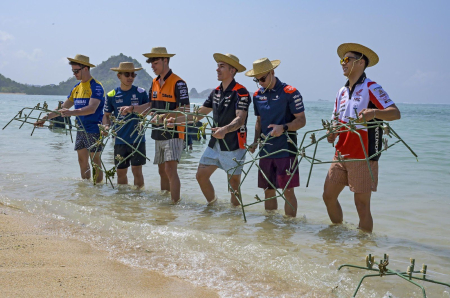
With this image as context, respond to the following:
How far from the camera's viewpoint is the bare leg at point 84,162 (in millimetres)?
7046

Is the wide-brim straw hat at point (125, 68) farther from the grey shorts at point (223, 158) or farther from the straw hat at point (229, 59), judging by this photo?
the grey shorts at point (223, 158)

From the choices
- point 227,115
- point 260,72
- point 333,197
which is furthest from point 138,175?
point 333,197

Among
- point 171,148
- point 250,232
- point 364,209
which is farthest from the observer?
point 171,148

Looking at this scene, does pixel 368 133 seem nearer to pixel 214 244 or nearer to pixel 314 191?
pixel 214 244

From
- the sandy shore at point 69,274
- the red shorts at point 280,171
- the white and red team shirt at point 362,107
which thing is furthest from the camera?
the red shorts at point 280,171

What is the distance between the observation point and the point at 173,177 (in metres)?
5.82

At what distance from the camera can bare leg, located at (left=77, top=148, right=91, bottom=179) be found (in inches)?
277

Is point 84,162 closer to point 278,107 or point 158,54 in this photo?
point 158,54

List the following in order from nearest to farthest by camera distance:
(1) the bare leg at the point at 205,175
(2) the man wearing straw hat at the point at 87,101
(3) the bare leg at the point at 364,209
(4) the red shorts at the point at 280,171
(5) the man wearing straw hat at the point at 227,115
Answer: (3) the bare leg at the point at 364,209, (4) the red shorts at the point at 280,171, (5) the man wearing straw hat at the point at 227,115, (1) the bare leg at the point at 205,175, (2) the man wearing straw hat at the point at 87,101

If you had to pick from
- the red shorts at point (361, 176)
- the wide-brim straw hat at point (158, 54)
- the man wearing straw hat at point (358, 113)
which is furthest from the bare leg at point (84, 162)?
the red shorts at point (361, 176)

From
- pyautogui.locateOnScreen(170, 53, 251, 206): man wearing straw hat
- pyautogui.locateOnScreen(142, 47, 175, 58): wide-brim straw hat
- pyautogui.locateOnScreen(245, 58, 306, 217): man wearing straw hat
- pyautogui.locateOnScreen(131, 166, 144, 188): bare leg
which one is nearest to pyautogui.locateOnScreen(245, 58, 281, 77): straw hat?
pyautogui.locateOnScreen(245, 58, 306, 217): man wearing straw hat

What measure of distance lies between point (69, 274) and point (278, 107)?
2.52 metres

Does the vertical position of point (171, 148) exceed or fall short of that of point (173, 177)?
it exceeds it

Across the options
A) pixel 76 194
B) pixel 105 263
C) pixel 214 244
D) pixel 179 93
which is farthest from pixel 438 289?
pixel 76 194
